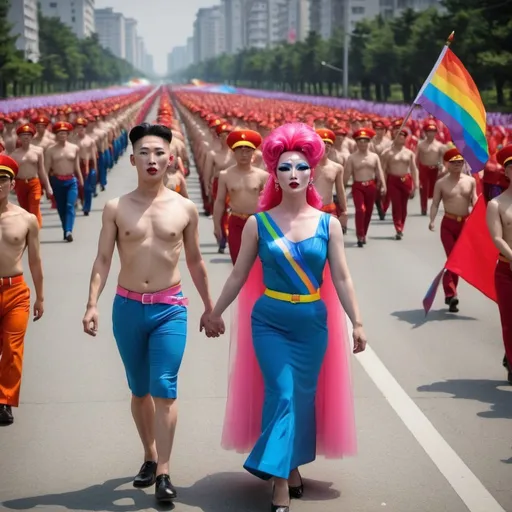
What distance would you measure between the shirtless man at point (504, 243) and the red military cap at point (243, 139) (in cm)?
417

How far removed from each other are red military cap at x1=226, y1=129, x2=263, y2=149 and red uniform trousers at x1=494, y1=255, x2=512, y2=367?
417 centimetres

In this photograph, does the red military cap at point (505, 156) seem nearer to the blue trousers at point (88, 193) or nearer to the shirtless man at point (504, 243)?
the shirtless man at point (504, 243)

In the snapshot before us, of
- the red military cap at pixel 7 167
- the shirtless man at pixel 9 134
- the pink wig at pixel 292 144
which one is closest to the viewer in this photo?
the pink wig at pixel 292 144

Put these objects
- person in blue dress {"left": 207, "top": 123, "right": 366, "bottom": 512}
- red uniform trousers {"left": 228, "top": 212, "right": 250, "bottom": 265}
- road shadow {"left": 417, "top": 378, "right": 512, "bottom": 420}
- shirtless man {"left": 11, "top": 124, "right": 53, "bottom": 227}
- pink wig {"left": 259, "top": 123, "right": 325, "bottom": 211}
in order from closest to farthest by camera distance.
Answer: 1. person in blue dress {"left": 207, "top": 123, "right": 366, "bottom": 512}
2. pink wig {"left": 259, "top": 123, "right": 325, "bottom": 211}
3. road shadow {"left": 417, "top": 378, "right": 512, "bottom": 420}
4. red uniform trousers {"left": 228, "top": 212, "right": 250, "bottom": 265}
5. shirtless man {"left": 11, "top": 124, "right": 53, "bottom": 227}

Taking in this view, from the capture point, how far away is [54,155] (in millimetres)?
18500

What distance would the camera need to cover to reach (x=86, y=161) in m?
22.5

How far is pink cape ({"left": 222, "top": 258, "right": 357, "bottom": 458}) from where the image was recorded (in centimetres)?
611

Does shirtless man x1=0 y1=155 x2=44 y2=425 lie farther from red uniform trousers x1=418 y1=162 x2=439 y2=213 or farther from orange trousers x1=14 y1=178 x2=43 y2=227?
red uniform trousers x1=418 y1=162 x2=439 y2=213

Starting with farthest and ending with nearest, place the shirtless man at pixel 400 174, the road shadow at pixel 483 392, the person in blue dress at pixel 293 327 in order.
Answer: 1. the shirtless man at pixel 400 174
2. the road shadow at pixel 483 392
3. the person in blue dress at pixel 293 327

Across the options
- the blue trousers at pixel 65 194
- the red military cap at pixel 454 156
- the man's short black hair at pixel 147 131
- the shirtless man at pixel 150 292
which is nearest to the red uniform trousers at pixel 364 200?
the blue trousers at pixel 65 194

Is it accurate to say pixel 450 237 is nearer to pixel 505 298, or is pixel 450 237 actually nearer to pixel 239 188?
pixel 239 188

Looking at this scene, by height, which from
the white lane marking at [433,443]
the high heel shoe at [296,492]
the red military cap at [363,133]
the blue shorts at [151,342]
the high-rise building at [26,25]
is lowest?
the white lane marking at [433,443]

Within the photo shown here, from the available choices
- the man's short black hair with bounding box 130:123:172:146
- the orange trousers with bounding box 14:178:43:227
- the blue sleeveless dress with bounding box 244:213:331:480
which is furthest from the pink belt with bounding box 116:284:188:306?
the orange trousers with bounding box 14:178:43:227

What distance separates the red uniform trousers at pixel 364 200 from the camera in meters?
17.7
